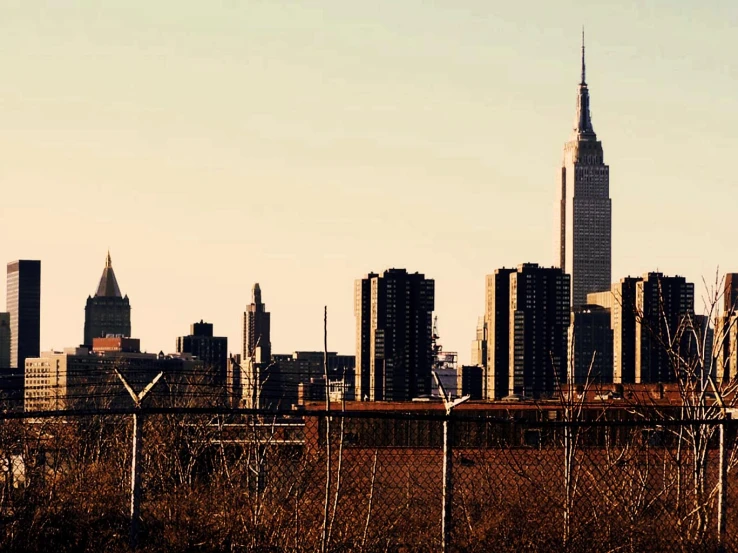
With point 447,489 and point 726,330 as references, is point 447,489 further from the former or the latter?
point 726,330

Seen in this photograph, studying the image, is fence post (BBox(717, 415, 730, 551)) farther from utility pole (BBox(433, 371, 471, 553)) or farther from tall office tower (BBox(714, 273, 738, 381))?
utility pole (BBox(433, 371, 471, 553))

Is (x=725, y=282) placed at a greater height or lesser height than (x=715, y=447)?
greater

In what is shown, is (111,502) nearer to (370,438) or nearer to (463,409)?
(370,438)

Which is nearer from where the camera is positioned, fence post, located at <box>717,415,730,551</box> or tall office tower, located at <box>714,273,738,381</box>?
fence post, located at <box>717,415,730,551</box>

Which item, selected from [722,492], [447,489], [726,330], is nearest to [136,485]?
[447,489]

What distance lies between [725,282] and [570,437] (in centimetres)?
355

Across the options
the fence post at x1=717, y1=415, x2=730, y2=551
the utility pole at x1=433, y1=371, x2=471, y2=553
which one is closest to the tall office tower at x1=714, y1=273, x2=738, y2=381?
the fence post at x1=717, y1=415, x2=730, y2=551

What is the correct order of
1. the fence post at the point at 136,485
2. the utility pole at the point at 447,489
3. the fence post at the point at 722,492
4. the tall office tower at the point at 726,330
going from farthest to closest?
the tall office tower at the point at 726,330 < the fence post at the point at 722,492 < the utility pole at the point at 447,489 < the fence post at the point at 136,485

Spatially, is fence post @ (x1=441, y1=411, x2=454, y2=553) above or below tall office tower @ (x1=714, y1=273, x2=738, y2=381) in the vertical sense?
below

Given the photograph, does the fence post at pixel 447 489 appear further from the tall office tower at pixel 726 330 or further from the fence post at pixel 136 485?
the tall office tower at pixel 726 330

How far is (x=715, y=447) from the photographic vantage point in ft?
84.4

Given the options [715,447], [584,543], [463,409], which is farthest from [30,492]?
[463,409]

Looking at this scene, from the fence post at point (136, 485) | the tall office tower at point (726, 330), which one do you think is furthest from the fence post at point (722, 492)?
the fence post at point (136, 485)

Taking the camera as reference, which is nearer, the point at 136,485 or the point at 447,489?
the point at 136,485
